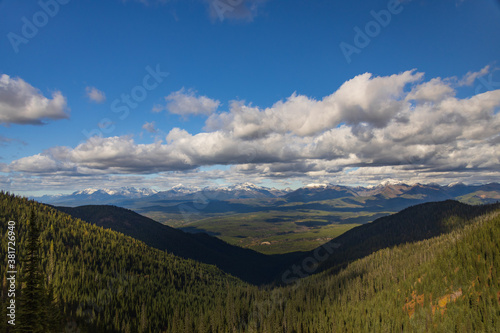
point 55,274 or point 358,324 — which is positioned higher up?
point 55,274

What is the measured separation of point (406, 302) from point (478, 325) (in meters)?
48.4

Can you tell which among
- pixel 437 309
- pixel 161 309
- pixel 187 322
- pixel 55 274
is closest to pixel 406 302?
pixel 437 309

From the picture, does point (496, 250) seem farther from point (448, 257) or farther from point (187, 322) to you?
point (187, 322)

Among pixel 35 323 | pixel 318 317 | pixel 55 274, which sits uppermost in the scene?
pixel 35 323

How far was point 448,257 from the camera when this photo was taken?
191 metres

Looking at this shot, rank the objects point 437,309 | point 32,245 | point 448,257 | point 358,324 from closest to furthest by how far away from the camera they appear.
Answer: point 32,245, point 437,309, point 358,324, point 448,257

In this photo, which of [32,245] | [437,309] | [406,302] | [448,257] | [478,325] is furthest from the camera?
[448,257]

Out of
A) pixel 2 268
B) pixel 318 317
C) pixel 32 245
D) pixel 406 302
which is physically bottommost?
pixel 318 317

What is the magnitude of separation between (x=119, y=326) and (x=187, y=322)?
48390 mm

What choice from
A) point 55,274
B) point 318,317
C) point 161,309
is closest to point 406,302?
point 318,317

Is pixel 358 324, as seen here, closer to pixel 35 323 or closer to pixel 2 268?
pixel 35 323

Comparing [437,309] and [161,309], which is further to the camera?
[161,309]

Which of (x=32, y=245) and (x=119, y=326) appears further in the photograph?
(x=119, y=326)

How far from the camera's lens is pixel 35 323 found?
51.9 meters
